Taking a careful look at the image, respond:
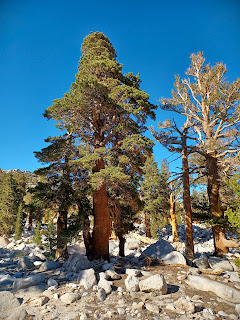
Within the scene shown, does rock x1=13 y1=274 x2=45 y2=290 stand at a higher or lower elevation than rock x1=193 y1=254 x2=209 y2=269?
higher

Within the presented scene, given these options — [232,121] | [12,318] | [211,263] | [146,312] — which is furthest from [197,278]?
[232,121]

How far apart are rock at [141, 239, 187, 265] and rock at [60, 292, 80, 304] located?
5.53 m

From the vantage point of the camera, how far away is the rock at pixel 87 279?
5.99m

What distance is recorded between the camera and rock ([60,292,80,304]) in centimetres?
510

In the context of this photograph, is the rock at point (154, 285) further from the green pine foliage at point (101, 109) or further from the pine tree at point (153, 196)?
the pine tree at point (153, 196)

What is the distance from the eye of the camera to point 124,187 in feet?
31.1

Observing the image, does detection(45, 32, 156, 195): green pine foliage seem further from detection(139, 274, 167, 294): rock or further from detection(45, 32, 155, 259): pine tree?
detection(139, 274, 167, 294): rock

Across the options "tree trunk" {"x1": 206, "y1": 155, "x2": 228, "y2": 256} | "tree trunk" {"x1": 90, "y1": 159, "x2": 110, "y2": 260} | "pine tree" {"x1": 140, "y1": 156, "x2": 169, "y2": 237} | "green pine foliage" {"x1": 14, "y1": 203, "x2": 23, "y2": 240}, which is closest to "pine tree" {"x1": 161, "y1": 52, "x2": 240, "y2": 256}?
"tree trunk" {"x1": 206, "y1": 155, "x2": 228, "y2": 256}

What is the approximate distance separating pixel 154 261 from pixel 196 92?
1028 cm

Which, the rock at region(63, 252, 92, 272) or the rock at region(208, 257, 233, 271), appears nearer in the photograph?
the rock at region(63, 252, 92, 272)

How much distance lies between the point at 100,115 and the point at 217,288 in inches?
340

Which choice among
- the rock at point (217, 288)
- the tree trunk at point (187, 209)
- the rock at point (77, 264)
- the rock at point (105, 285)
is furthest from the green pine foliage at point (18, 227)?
the rock at point (217, 288)

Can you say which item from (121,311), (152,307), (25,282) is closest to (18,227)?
(25,282)

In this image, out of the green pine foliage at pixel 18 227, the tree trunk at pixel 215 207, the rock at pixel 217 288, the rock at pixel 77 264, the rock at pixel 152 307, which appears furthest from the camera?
the green pine foliage at pixel 18 227
